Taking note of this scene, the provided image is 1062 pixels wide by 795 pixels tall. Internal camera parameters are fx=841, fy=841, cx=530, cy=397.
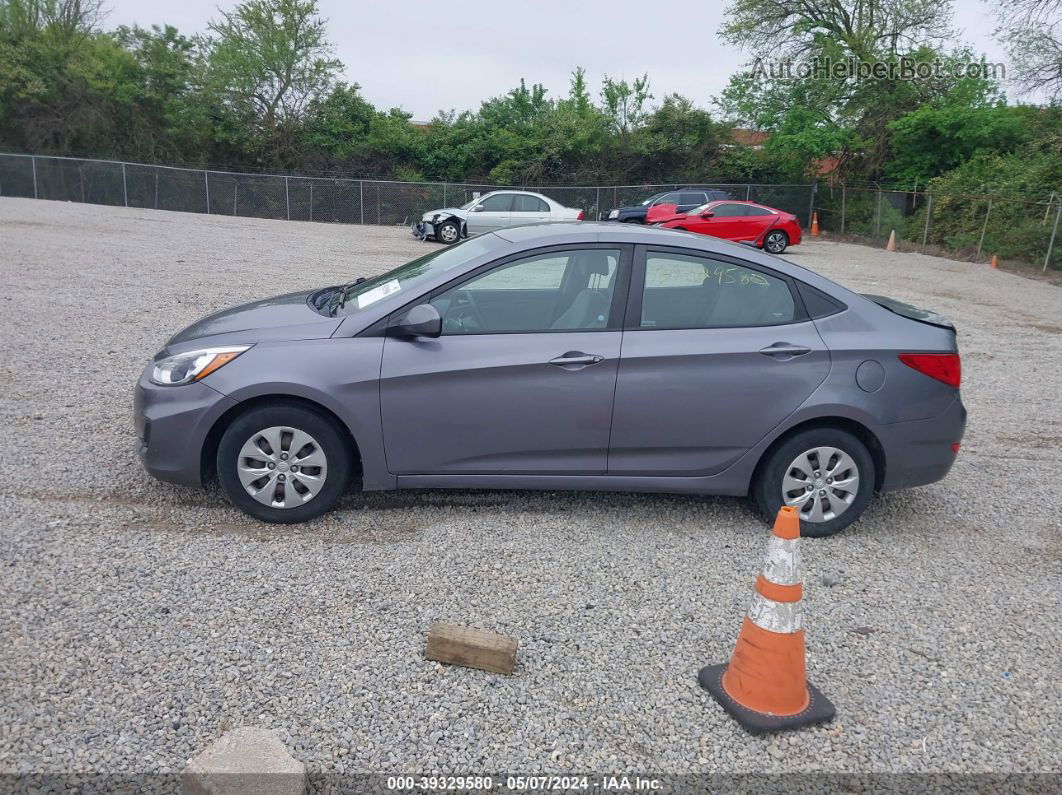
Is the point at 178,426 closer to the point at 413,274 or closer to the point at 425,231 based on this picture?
the point at 413,274

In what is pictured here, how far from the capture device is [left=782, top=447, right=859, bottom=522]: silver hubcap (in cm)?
468

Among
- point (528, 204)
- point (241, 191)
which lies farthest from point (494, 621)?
point (241, 191)

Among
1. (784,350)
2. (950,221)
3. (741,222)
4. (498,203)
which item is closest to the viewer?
(784,350)

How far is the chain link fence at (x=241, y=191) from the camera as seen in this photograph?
31219 mm

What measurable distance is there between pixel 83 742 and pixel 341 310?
2685 millimetres

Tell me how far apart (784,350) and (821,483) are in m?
0.78

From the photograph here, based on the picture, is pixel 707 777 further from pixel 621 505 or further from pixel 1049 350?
pixel 1049 350

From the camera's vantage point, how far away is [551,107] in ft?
131

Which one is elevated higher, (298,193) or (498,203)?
(498,203)

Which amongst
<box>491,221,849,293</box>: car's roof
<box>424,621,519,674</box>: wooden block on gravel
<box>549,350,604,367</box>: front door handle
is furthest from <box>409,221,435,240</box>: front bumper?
<box>424,621,519,674</box>: wooden block on gravel

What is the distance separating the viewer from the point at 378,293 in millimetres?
4922

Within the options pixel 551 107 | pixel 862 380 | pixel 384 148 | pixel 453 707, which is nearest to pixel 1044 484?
pixel 862 380

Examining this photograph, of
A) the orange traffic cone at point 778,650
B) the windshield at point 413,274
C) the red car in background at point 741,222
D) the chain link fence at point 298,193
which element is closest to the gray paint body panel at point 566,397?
the windshield at point 413,274

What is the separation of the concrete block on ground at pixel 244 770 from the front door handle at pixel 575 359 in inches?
94.8
